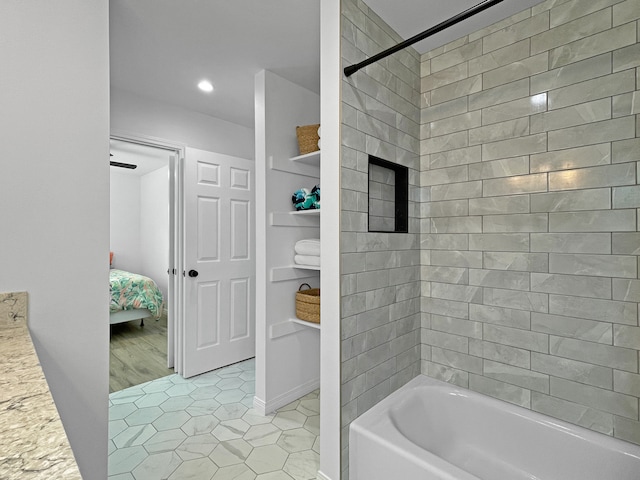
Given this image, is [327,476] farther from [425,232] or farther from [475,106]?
[475,106]

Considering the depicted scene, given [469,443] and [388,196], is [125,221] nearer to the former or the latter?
[388,196]

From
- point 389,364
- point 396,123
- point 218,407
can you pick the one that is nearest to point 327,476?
point 389,364

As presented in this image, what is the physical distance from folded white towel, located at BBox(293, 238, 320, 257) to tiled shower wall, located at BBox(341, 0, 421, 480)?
651 mm

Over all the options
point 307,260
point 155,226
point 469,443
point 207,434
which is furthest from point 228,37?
point 155,226

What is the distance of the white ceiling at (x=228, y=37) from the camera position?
1.75 m

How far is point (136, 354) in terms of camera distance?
3.53 meters

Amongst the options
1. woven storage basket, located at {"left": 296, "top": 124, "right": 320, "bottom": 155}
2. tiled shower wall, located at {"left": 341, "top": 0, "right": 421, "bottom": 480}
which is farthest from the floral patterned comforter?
tiled shower wall, located at {"left": 341, "top": 0, "right": 421, "bottom": 480}

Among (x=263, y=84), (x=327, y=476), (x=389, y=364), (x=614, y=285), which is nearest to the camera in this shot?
(x=614, y=285)

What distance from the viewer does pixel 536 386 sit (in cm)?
168

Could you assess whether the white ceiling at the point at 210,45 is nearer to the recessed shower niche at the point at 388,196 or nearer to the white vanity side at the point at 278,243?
the white vanity side at the point at 278,243

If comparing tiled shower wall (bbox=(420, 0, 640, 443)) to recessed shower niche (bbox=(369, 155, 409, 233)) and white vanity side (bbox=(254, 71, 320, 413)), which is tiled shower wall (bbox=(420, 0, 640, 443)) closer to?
recessed shower niche (bbox=(369, 155, 409, 233))

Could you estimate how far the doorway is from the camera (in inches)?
129

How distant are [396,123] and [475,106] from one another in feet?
1.49

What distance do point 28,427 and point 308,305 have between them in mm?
1810
